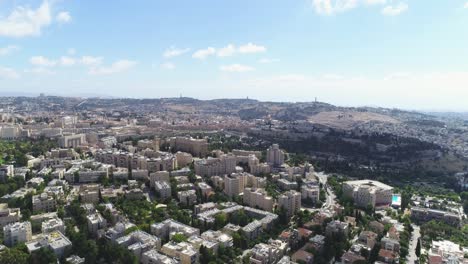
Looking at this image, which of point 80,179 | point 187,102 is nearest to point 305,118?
point 187,102

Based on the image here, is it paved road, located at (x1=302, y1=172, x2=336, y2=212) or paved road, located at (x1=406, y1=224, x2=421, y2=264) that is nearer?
paved road, located at (x1=406, y1=224, x2=421, y2=264)

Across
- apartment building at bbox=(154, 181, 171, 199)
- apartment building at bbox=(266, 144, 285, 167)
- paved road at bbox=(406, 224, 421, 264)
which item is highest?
apartment building at bbox=(266, 144, 285, 167)

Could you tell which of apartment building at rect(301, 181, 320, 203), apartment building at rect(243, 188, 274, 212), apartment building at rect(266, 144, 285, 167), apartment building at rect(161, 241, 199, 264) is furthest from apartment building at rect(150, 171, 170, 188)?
apartment building at rect(266, 144, 285, 167)

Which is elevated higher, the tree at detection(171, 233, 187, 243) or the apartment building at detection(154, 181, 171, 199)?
the apartment building at detection(154, 181, 171, 199)

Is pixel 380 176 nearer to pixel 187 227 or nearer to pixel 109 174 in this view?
pixel 187 227

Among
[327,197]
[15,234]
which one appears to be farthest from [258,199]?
[15,234]

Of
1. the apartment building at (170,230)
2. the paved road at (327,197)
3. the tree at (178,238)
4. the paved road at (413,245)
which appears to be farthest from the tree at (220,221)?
the paved road at (413,245)

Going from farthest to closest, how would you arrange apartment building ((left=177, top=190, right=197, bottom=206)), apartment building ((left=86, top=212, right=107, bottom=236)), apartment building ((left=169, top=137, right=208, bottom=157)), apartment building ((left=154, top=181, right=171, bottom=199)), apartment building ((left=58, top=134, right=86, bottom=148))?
apartment building ((left=58, top=134, right=86, bottom=148))
apartment building ((left=169, top=137, right=208, bottom=157))
apartment building ((left=154, top=181, right=171, bottom=199))
apartment building ((left=177, top=190, right=197, bottom=206))
apartment building ((left=86, top=212, right=107, bottom=236))

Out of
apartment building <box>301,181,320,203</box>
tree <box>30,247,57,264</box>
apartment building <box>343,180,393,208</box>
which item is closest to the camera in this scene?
tree <box>30,247,57,264</box>

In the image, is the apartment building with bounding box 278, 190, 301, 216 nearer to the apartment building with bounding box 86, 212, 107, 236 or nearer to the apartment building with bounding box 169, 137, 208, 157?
the apartment building with bounding box 86, 212, 107, 236
